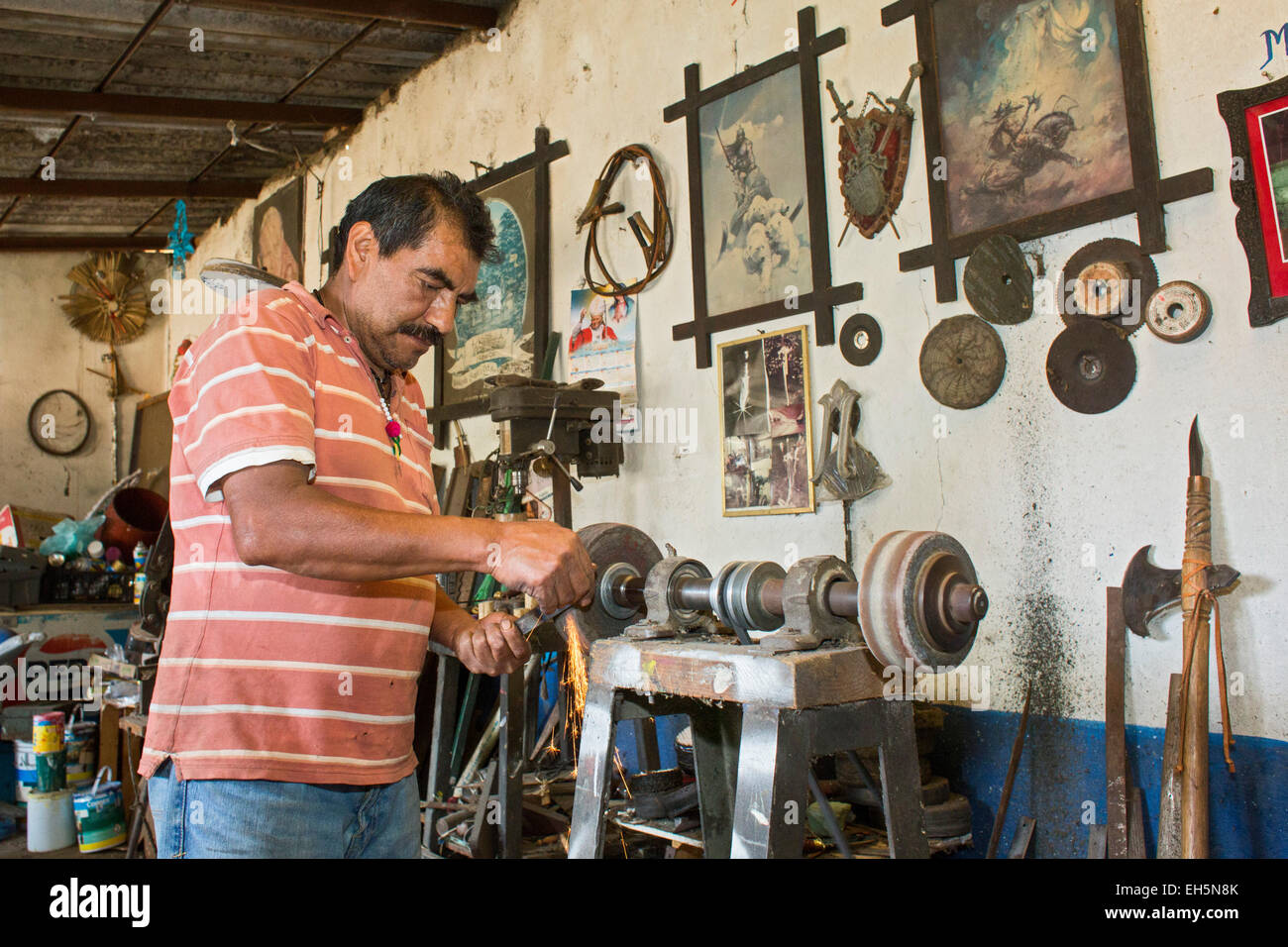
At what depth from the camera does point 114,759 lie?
5.13 metres

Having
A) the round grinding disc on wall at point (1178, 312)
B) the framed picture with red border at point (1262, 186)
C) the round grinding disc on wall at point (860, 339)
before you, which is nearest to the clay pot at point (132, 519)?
the round grinding disc on wall at point (860, 339)

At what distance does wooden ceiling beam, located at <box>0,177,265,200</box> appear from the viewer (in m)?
7.07

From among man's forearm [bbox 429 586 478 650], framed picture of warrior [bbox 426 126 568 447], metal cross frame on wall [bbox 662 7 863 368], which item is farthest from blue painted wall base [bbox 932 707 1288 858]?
framed picture of warrior [bbox 426 126 568 447]

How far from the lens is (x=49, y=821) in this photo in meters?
4.77

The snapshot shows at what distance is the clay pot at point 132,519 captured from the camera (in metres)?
6.66

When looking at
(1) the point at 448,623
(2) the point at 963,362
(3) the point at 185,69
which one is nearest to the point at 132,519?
(3) the point at 185,69

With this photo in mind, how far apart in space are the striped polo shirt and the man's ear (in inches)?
7.8

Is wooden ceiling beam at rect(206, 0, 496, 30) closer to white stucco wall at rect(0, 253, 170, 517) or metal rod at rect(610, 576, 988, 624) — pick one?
metal rod at rect(610, 576, 988, 624)

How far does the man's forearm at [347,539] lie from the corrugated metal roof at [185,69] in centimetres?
409

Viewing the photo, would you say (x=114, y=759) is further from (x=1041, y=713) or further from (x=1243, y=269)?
(x=1243, y=269)

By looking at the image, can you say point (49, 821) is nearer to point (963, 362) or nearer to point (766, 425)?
point (766, 425)
